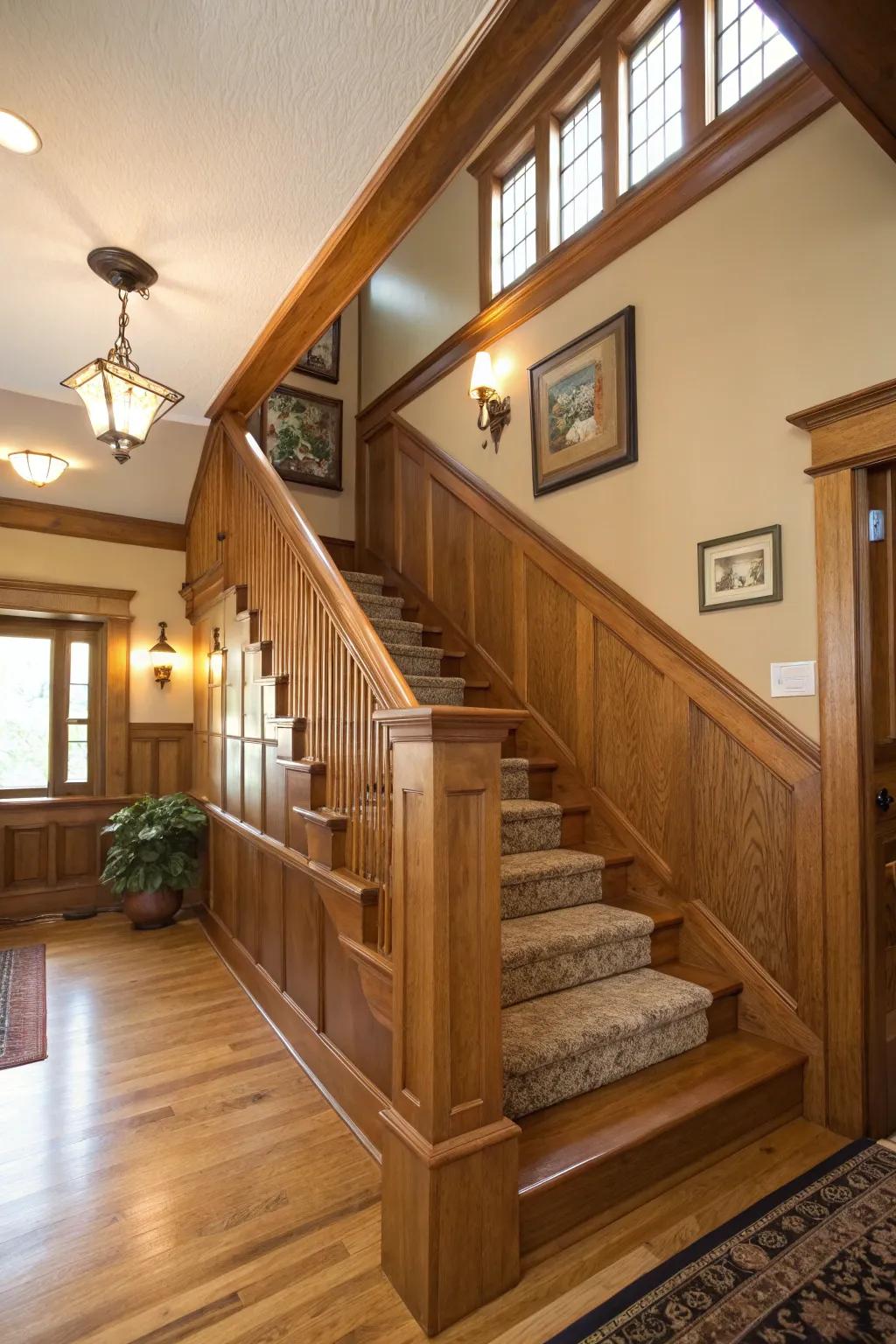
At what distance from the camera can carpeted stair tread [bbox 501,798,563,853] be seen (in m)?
2.94

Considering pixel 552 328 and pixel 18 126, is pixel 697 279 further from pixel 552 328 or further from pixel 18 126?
pixel 18 126

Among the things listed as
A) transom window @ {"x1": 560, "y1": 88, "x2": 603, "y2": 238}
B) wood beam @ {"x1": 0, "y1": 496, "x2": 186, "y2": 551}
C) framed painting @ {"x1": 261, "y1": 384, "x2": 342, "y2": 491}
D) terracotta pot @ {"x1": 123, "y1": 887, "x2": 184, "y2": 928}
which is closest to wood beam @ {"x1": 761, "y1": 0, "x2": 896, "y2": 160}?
transom window @ {"x1": 560, "y1": 88, "x2": 603, "y2": 238}

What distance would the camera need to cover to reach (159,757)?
5.12 m

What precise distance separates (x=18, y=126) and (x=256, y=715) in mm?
2240

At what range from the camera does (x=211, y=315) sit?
→ 9.61 ft

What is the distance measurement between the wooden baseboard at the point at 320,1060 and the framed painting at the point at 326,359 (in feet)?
14.1

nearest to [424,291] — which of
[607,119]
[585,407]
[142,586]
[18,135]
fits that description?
[607,119]

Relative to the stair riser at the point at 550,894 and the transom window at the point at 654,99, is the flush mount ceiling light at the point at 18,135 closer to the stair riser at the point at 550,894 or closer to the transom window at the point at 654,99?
the transom window at the point at 654,99

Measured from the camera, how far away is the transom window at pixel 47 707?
475 cm

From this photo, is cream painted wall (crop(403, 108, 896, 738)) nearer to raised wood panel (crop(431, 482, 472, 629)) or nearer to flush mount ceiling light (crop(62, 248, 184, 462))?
raised wood panel (crop(431, 482, 472, 629))

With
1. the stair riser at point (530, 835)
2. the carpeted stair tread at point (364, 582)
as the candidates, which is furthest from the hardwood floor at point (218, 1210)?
the carpeted stair tread at point (364, 582)

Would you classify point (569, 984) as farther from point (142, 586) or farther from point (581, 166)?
point (142, 586)

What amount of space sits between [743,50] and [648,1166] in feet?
13.1

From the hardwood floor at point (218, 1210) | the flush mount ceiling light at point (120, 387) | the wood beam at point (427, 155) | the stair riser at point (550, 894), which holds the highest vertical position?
the wood beam at point (427, 155)
